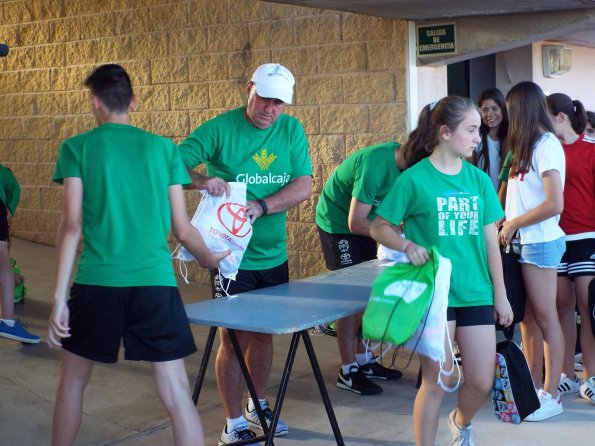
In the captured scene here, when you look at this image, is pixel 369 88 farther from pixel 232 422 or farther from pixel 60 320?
pixel 60 320

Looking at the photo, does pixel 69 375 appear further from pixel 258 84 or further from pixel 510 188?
pixel 510 188

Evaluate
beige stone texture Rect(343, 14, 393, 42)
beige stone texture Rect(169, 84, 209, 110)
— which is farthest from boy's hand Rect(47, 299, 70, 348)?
beige stone texture Rect(169, 84, 209, 110)

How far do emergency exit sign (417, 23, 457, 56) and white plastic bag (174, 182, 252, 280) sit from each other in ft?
11.3

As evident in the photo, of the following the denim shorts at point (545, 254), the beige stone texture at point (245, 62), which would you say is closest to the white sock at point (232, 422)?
the denim shorts at point (545, 254)

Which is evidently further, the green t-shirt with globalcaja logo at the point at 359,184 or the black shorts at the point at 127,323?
the green t-shirt with globalcaja logo at the point at 359,184

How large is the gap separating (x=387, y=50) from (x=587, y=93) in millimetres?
4798

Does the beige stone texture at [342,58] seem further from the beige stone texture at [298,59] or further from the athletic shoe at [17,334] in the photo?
the athletic shoe at [17,334]

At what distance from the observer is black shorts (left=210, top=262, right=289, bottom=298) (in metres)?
4.72

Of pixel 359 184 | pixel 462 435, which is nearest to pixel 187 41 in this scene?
pixel 359 184

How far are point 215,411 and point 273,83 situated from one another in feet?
6.38

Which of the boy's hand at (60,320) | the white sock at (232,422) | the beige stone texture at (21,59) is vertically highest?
the beige stone texture at (21,59)

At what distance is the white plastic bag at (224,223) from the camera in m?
4.41

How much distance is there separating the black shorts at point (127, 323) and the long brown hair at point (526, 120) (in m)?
2.23

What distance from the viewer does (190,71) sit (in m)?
8.94
